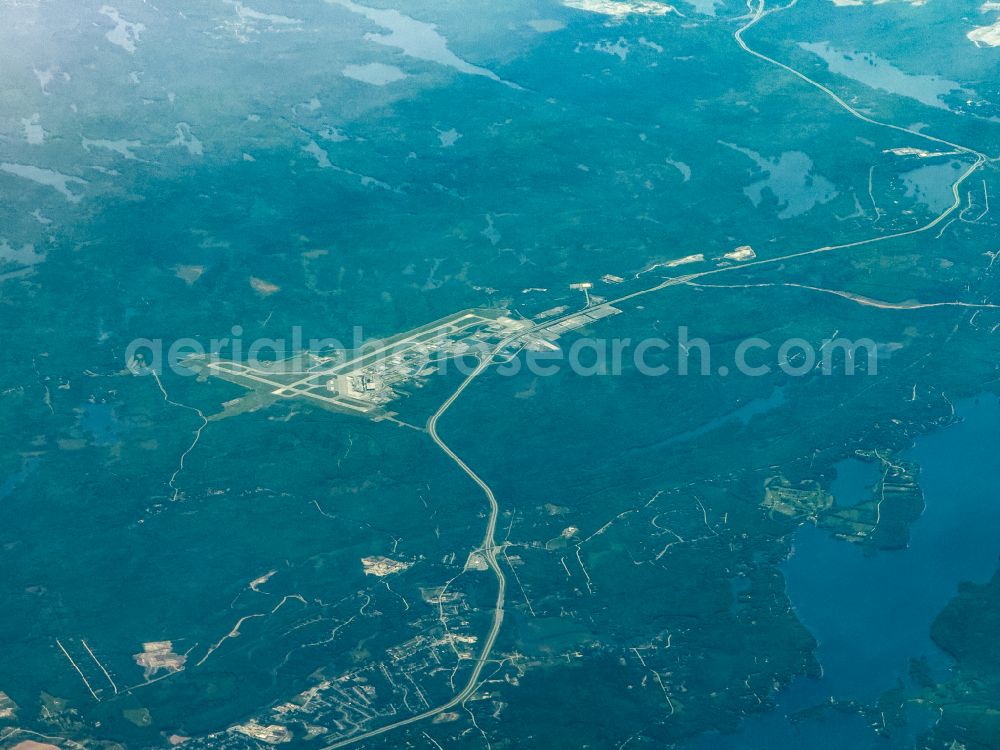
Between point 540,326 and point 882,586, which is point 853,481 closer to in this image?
point 882,586

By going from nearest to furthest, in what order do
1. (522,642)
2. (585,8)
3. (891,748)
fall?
1. (891,748)
2. (522,642)
3. (585,8)

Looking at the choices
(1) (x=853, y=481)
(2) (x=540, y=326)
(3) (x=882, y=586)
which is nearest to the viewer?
(3) (x=882, y=586)

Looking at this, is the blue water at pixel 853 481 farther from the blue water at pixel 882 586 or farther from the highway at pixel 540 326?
the highway at pixel 540 326

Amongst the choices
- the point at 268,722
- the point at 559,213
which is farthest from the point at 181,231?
the point at 268,722

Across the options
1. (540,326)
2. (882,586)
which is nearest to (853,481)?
(882,586)

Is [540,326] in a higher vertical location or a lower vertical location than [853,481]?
higher

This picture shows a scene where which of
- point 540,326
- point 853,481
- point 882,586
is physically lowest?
point 882,586

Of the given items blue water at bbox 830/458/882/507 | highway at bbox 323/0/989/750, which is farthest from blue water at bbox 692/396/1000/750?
highway at bbox 323/0/989/750

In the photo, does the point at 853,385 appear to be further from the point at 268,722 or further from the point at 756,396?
the point at 268,722
